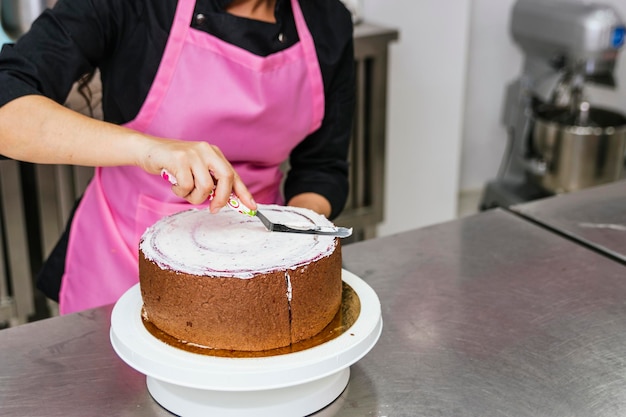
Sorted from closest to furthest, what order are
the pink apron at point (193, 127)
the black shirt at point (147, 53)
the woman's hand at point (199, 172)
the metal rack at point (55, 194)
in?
the woman's hand at point (199, 172) < the black shirt at point (147, 53) < the pink apron at point (193, 127) < the metal rack at point (55, 194)

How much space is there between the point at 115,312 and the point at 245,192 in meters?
0.21

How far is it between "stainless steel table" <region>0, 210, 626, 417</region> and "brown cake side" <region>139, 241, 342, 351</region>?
116 mm

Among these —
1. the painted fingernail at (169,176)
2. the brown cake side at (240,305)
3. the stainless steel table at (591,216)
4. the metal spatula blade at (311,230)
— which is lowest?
the stainless steel table at (591,216)

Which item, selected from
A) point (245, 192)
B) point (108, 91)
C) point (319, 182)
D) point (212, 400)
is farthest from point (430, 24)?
point (212, 400)

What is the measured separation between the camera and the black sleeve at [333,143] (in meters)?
1.50

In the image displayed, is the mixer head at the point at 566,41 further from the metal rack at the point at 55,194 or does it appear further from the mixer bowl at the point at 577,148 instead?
A: the metal rack at the point at 55,194

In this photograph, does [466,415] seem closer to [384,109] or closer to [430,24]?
[384,109]

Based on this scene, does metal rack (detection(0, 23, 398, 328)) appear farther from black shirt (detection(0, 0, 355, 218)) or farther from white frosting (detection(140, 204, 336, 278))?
white frosting (detection(140, 204, 336, 278))

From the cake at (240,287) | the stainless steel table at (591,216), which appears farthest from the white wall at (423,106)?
the cake at (240,287)

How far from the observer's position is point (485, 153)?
3.34 metres

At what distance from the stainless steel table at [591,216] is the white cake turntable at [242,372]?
24.1 inches

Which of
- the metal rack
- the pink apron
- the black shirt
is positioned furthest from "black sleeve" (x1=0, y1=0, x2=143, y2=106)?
the metal rack

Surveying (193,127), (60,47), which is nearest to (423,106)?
(193,127)

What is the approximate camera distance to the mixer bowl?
8.81 ft
